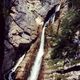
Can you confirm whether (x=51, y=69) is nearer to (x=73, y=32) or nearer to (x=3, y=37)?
(x=73, y=32)

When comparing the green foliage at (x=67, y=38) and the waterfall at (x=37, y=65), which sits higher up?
the green foliage at (x=67, y=38)

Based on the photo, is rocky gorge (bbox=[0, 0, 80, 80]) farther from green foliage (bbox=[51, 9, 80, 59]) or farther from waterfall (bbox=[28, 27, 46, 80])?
waterfall (bbox=[28, 27, 46, 80])

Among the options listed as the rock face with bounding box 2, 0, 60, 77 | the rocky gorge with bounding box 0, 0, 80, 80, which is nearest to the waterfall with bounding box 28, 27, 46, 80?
the rocky gorge with bounding box 0, 0, 80, 80

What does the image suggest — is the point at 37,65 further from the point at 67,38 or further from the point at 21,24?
the point at 21,24

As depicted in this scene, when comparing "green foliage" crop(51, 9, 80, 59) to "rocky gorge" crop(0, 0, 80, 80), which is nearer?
"rocky gorge" crop(0, 0, 80, 80)

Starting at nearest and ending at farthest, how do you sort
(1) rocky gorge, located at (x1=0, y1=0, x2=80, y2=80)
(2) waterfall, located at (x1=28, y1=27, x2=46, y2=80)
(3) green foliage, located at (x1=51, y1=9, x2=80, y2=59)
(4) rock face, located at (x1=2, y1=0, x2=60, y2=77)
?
(1) rocky gorge, located at (x1=0, y1=0, x2=80, y2=80)
(3) green foliage, located at (x1=51, y1=9, x2=80, y2=59)
(2) waterfall, located at (x1=28, y1=27, x2=46, y2=80)
(4) rock face, located at (x1=2, y1=0, x2=60, y2=77)

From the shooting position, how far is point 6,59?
26.0m

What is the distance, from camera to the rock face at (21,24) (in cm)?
2620

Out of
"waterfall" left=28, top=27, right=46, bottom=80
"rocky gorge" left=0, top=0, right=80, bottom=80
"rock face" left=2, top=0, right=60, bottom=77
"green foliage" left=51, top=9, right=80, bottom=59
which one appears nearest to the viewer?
"rocky gorge" left=0, top=0, right=80, bottom=80

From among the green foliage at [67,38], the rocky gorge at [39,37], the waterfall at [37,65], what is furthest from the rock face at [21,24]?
the green foliage at [67,38]

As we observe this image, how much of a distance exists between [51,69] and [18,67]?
9.54 ft

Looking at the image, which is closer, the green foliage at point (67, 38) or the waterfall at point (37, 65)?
the green foliage at point (67, 38)

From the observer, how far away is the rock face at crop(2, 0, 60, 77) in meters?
26.2

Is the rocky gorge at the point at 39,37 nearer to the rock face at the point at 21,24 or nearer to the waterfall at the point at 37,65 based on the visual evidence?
the rock face at the point at 21,24
